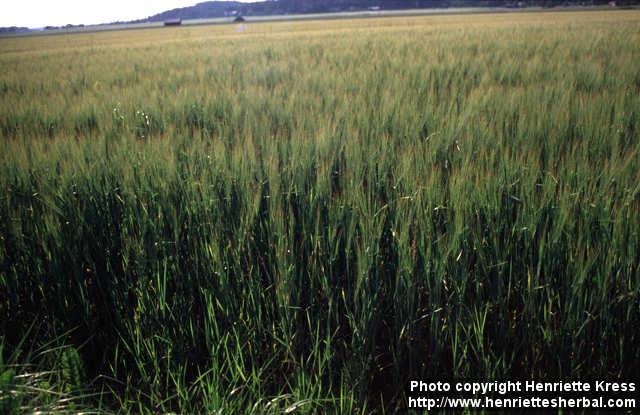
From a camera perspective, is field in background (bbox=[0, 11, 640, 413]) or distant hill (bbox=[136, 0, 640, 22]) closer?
field in background (bbox=[0, 11, 640, 413])

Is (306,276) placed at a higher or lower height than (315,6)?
lower

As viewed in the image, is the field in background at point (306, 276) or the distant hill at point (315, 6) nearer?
the field in background at point (306, 276)

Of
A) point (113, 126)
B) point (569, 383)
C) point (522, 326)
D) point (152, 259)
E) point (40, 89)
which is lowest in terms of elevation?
point (569, 383)

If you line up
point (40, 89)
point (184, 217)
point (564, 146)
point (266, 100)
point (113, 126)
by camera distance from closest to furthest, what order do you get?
point (184, 217), point (564, 146), point (113, 126), point (266, 100), point (40, 89)

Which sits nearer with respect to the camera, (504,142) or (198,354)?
(198,354)

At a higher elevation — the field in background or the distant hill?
the distant hill

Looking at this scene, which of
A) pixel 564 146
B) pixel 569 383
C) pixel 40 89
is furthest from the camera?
pixel 40 89

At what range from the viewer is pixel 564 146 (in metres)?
1.98

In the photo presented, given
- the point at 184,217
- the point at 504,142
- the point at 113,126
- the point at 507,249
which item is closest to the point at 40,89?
the point at 113,126

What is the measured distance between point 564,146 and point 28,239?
2501 mm

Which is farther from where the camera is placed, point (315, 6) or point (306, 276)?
point (315, 6)

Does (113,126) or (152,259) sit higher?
(113,126)

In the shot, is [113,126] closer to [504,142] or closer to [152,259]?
[152,259]

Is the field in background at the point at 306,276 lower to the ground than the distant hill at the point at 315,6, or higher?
lower
